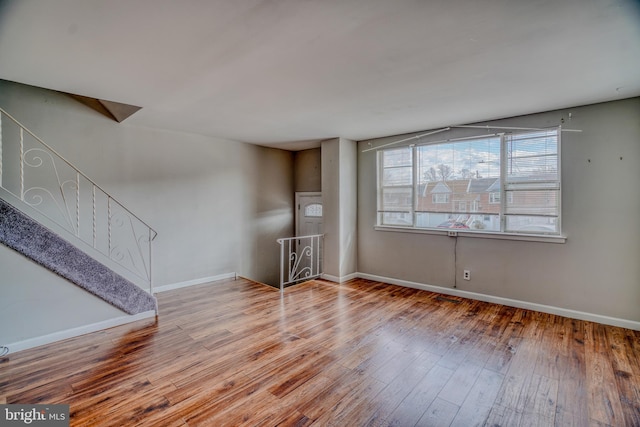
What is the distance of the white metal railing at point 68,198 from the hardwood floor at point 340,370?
1.23 m

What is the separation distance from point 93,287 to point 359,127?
3.98 metres

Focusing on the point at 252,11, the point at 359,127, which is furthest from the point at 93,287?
the point at 359,127

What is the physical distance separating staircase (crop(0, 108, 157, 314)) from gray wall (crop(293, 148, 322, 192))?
10.2ft

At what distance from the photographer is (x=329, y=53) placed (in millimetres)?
2270

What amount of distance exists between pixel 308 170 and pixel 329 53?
13.8 ft

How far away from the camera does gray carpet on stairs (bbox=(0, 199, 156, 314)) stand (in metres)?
Answer: 2.71

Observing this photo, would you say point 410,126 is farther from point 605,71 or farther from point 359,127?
point 605,71

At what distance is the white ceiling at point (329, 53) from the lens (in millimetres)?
1780

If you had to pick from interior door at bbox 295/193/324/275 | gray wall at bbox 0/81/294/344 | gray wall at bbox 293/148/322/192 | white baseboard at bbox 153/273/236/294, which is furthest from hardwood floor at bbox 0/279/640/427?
gray wall at bbox 293/148/322/192

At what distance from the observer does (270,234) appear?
631 centimetres

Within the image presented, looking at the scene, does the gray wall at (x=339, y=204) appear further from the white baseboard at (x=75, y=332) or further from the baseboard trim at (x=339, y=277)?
the white baseboard at (x=75, y=332)
